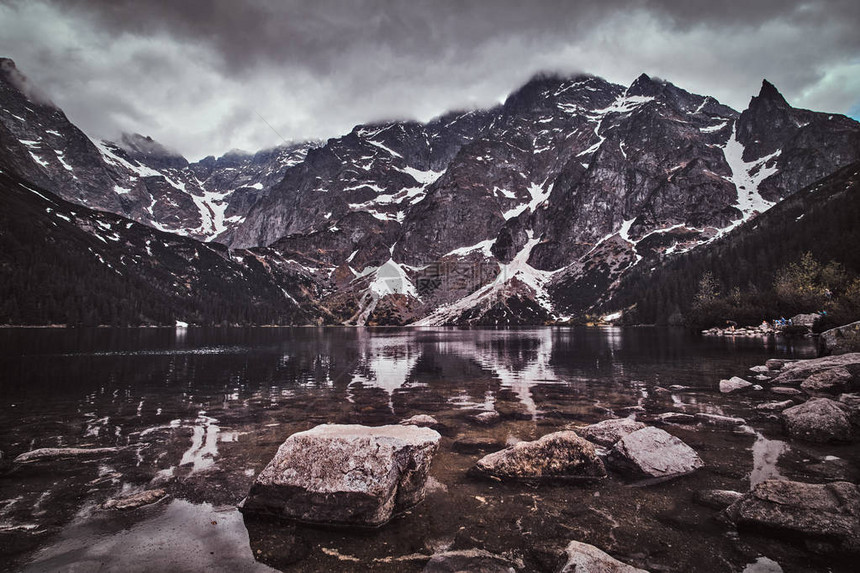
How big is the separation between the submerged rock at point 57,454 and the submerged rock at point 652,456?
61.4 feet

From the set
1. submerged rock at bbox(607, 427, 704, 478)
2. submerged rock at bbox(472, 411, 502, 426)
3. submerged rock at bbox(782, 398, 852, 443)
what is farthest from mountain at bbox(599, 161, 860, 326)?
submerged rock at bbox(607, 427, 704, 478)

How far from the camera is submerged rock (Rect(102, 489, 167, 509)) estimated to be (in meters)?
10.5

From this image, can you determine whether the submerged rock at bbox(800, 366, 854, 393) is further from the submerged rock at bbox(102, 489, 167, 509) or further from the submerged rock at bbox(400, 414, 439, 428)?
the submerged rock at bbox(102, 489, 167, 509)

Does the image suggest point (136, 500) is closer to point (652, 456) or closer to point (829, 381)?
point (652, 456)

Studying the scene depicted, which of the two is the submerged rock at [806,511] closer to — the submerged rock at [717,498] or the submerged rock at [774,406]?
the submerged rock at [717,498]

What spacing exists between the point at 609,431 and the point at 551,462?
491cm

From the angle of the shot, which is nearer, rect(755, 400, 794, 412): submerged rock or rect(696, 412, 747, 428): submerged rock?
rect(696, 412, 747, 428): submerged rock

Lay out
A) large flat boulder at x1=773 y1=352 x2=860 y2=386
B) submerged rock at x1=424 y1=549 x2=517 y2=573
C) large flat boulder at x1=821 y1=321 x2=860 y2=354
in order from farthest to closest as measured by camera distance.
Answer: large flat boulder at x1=821 y1=321 x2=860 y2=354
large flat boulder at x1=773 y1=352 x2=860 y2=386
submerged rock at x1=424 y1=549 x2=517 y2=573

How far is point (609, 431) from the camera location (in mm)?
16109

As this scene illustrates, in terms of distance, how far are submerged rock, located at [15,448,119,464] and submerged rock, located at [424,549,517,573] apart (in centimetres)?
1435

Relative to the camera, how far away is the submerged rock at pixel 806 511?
317 inches

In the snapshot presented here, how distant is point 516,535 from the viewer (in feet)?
29.6

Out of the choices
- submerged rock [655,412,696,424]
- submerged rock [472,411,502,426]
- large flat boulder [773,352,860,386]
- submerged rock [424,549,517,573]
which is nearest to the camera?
submerged rock [424,549,517,573]

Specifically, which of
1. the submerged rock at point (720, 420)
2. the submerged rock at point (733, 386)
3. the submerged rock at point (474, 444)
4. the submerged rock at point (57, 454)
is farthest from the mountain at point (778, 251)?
the submerged rock at point (57, 454)
